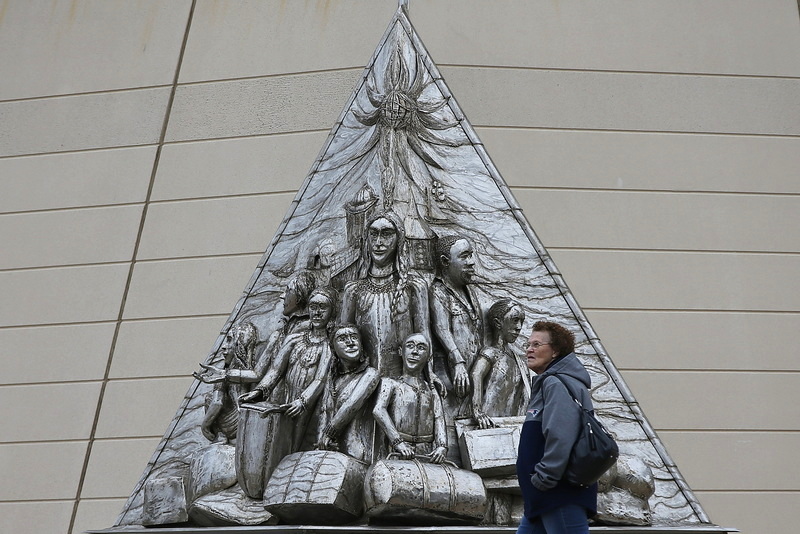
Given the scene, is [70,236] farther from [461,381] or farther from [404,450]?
[404,450]

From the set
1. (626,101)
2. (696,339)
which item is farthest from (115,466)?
(626,101)

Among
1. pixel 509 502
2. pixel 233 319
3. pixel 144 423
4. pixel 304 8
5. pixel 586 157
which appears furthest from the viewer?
pixel 304 8

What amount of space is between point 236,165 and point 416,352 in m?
2.47

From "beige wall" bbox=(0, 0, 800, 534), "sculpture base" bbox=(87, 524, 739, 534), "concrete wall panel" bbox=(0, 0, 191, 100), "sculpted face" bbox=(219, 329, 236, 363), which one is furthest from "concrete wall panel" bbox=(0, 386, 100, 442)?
"concrete wall panel" bbox=(0, 0, 191, 100)

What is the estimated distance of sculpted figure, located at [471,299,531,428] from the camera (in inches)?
154

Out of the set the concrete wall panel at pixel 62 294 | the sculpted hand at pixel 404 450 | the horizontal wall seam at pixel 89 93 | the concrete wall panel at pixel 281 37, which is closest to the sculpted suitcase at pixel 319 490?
the sculpted hand at pixel 404 450

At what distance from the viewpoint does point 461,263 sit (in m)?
4.26

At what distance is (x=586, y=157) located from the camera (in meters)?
5.76

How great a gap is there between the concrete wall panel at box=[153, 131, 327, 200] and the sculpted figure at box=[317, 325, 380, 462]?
78.0 inches

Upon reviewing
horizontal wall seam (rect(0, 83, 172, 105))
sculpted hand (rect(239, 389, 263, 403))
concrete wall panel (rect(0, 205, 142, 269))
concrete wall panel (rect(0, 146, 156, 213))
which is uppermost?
horizontal wall seam (rect(0, 83, 172, 105))

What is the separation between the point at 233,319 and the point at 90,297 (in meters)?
1.73

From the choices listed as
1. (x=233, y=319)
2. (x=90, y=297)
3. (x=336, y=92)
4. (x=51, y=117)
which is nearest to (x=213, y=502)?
(x=233, y=319)

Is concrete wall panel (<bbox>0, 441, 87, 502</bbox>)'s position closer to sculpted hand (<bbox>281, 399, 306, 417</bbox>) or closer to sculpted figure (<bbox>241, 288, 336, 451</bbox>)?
sculpted figure (<bbox>241, 288, 336, 451</bbox>)

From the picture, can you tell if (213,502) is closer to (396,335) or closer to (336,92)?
(396,335)
